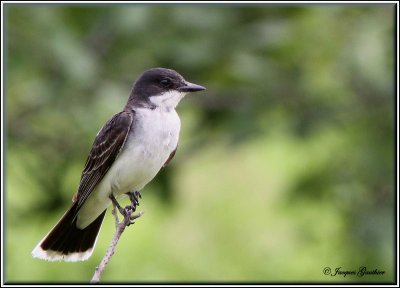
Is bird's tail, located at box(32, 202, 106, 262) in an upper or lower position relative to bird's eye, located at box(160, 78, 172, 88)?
lower

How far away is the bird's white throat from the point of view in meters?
5.02

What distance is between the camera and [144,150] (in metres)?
4.87

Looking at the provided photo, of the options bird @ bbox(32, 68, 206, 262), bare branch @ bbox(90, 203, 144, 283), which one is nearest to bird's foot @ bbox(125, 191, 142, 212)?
bird @ bbox(32, 68, 206, 262)

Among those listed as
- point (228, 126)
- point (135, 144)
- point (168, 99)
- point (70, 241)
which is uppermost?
point (168, 99)

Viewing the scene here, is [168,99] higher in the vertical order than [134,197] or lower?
higher

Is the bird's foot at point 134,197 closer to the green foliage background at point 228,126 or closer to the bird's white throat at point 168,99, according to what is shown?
the bird's white throat at point 168,99

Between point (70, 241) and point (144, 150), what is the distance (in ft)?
3.16

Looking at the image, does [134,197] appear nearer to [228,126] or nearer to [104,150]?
[104,150]

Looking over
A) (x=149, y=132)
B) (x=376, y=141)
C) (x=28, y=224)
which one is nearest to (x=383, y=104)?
(x=376, y=141)

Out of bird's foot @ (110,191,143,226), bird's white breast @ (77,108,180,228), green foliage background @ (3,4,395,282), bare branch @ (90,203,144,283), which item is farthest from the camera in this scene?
green foliage background @ (3,4,395,282)

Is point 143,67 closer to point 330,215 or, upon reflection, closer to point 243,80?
point 243,80

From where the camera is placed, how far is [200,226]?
29.1 ft

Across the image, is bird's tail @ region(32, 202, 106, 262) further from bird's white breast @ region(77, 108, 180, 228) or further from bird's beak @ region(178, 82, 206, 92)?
bird's beak @ region(178, 82, 206, 92)

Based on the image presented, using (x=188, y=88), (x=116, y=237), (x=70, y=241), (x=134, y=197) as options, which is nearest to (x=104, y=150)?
(x=134, y=197)
